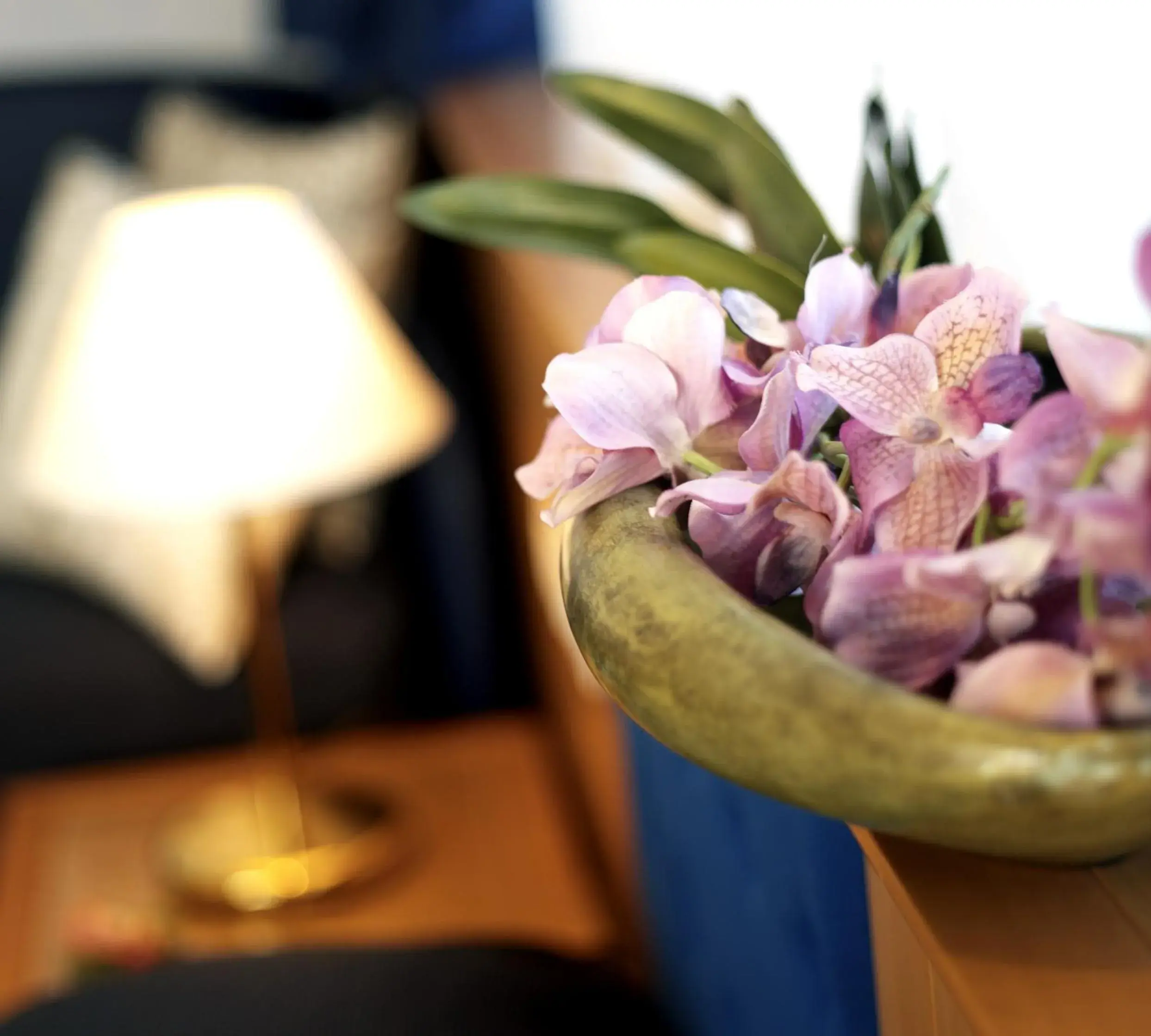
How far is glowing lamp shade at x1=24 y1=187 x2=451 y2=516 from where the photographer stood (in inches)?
44.1

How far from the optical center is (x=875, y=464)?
278 millimetres

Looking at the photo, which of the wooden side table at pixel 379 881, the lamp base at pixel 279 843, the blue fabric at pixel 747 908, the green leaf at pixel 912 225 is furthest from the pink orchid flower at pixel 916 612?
the lamp base at pixel 279 843

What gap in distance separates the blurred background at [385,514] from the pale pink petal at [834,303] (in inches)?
4.9

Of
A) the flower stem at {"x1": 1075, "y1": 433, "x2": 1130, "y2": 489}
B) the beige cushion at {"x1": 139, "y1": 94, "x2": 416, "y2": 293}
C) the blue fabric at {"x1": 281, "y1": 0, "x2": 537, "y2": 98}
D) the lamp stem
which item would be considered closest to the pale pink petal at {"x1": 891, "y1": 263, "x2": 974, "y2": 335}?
the flower stem at {"x1": 1075, "y1": 433, "x2": 1130, "y2": 489}

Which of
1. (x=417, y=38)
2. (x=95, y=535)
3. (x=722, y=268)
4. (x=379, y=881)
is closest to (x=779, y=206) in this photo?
(x=722, y=268)

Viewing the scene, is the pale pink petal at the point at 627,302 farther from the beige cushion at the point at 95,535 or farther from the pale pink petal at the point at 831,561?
the beige cushion at the point at 95,535

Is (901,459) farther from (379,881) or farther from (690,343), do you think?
(379,881)

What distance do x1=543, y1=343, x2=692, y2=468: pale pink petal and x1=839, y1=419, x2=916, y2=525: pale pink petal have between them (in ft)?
0.13

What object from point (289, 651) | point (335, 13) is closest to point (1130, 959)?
point (289, 651)

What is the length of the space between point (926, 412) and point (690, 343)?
5cm

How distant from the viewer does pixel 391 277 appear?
168cm

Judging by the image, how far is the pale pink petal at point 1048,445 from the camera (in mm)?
230

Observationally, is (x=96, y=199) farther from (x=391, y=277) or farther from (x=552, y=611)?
(x=552, y=611)

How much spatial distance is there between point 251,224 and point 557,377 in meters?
0.92
